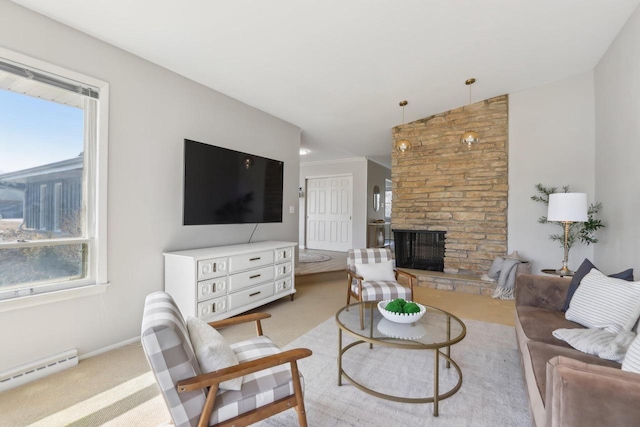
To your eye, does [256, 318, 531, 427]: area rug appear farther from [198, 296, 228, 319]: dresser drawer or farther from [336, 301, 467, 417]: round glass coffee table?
[198, 296, 228, 319]: dresser drawer

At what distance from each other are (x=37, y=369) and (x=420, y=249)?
4846 millimetres

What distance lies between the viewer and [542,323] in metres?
2.02

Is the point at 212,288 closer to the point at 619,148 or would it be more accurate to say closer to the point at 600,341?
the point at 600,341

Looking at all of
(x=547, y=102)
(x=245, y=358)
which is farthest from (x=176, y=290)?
(x=547, y=102)

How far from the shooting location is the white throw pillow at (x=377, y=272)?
10.9 ft

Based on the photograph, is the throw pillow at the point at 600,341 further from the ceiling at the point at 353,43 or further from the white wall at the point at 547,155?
the white wall at the point at 547,155

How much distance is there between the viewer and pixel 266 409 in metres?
1.35

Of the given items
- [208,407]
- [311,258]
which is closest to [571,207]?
[208,407]

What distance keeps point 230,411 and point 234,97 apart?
333 cm

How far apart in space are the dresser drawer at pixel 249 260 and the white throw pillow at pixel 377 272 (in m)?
1.04

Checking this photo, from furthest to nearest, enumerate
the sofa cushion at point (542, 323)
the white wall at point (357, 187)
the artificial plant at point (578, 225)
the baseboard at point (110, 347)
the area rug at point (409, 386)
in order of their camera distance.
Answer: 1. the white wall at point (357, 187)
2. the artificial plant at point (578, 225)
3. the baseboard at point (110, 347)
4. the sofa cushion at point (542, 323)
5. the area rug at point (409, 386)

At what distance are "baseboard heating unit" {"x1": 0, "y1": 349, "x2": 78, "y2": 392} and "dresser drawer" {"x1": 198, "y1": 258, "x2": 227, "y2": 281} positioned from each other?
1040 millimetres

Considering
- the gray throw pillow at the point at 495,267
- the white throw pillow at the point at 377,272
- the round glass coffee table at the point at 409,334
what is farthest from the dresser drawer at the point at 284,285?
the gray throw pillow at the point at 495,267

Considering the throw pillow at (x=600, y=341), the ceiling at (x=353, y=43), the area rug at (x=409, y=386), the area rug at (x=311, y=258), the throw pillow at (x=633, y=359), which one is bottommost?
the area rug at (x=409, y=386)
